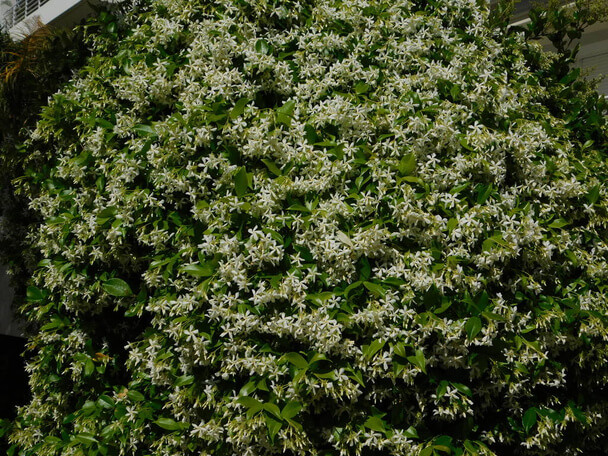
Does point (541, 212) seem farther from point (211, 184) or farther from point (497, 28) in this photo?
point (211, 184)

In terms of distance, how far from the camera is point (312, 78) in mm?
3777

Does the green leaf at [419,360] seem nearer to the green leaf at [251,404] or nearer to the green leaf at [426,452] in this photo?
the green leaf at [426,452]

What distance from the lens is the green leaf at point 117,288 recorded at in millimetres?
3727

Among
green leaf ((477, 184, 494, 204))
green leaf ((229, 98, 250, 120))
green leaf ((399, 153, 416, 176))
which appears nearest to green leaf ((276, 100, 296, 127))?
green leaf ((229, 98, 250, 120))

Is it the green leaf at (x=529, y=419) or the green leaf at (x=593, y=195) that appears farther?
the green leaf at (x=593, y=195)

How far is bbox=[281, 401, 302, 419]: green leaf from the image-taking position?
2910mm

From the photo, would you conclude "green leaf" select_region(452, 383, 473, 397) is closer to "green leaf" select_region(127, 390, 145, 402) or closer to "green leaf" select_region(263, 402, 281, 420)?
"green leaf" select_region(263, 402, 281, 420)

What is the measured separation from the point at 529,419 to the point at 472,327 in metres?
0.73

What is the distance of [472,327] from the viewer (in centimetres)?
305

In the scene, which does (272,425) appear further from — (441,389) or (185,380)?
(441,389)

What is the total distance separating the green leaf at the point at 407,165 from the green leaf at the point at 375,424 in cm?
128

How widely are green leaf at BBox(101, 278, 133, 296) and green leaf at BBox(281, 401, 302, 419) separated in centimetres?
136

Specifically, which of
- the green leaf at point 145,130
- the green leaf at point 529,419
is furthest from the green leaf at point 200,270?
the green leaf at point 529,419

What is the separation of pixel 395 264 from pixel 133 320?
2.06 meters
